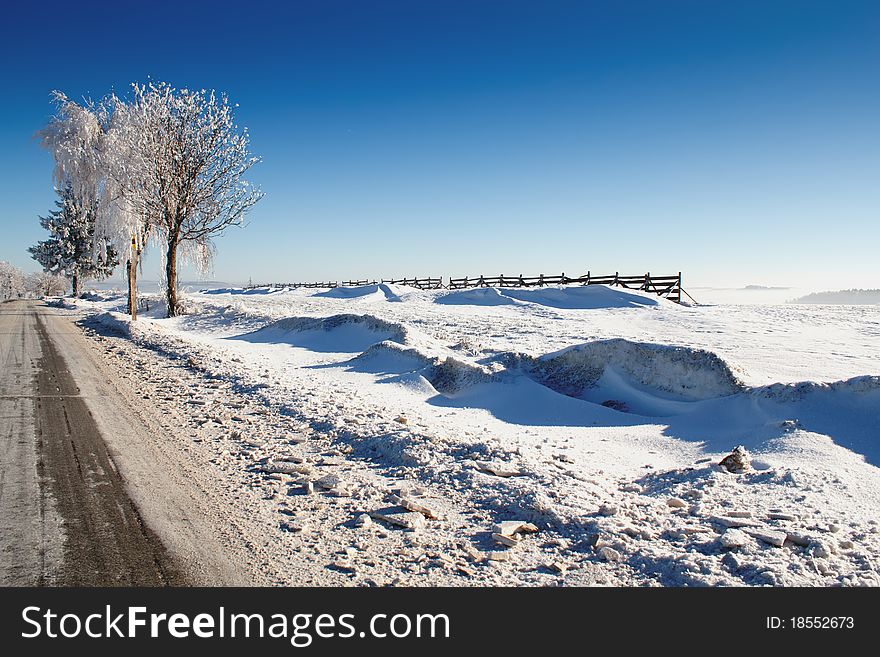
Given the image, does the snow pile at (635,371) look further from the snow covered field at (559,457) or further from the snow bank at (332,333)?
the snow bank at (332,333)

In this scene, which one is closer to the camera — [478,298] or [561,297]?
[561,297]

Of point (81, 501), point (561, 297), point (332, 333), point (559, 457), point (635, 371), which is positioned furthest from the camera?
point (561, 297)

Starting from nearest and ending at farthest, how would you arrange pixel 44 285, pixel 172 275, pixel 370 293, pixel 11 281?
pixel 172 275, pixel 370 293, pixel 44 285, pixel 11 281

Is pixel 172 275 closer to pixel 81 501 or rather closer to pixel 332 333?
pixel 332 333

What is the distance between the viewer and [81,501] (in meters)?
4.18

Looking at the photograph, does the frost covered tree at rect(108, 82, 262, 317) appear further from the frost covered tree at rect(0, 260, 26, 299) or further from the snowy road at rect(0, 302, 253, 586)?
the frost covered tree at rect(0, 260, 26, 299)

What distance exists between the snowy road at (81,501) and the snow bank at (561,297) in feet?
76.1

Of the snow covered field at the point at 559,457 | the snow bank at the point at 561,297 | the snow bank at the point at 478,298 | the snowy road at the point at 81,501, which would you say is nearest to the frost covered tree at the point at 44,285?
the snow bank at the point at 478,298

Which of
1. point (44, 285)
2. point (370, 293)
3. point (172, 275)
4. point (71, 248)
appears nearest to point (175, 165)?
point (172, 275)

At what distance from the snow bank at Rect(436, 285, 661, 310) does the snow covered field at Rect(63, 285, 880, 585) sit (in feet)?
47.8

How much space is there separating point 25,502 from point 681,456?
245 inches

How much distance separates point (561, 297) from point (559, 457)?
81.9ft

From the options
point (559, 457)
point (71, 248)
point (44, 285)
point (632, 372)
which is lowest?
point (559, 457)
